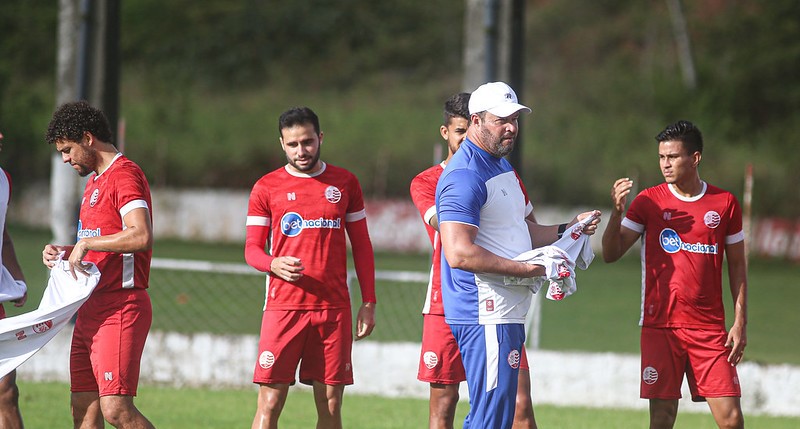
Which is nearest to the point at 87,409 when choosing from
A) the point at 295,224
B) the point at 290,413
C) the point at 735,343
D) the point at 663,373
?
the point at 295,224

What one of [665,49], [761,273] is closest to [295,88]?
[665,49]

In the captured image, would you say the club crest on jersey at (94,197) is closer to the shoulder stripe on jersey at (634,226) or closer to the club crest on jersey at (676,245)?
the shoulder stripe on jersey at (634,226)

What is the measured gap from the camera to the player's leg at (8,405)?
22.4 feet

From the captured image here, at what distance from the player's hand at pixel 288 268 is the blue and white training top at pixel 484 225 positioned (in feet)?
3.62

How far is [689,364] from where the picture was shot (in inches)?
282

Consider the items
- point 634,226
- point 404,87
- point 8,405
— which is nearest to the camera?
point 8,405

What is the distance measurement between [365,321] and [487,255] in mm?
1724

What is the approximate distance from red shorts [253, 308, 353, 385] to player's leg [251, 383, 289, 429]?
0.05 m

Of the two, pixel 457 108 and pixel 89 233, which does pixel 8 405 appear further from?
pixel 457 108

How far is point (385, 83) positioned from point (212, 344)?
47.7 m

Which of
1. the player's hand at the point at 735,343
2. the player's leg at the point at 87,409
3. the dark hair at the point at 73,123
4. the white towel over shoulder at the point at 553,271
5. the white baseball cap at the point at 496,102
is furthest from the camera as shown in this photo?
the player's hand at the point at 735,343

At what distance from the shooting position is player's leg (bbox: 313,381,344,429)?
22.9ft

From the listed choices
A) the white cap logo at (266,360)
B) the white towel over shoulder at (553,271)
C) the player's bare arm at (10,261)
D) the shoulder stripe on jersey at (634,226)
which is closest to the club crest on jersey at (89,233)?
the player's bare arm at (10,261)

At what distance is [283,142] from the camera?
703 centimetres
